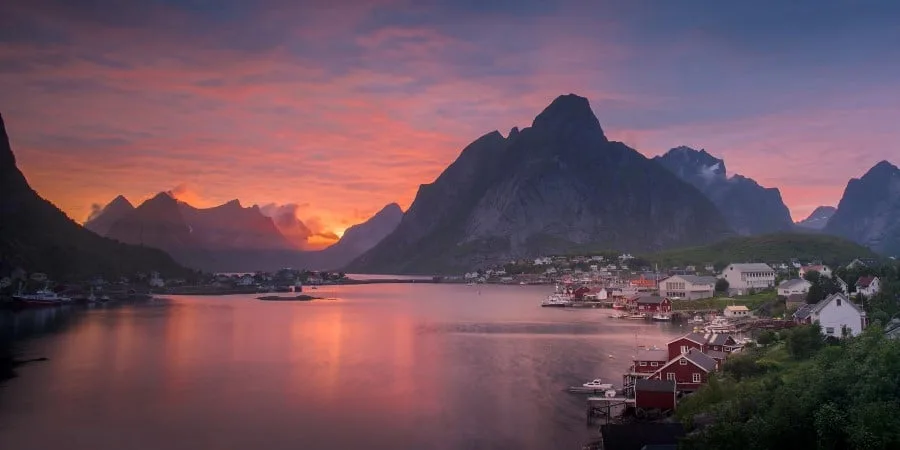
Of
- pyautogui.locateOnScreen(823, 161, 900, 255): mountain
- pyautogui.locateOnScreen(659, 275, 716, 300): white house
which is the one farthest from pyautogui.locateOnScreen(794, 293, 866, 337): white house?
pyautogui.locateOnScreen(823, 161, 900, 255): mountain

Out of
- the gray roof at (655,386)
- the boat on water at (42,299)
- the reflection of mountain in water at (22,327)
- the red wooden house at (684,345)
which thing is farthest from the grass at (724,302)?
the boat on water at (42,299)

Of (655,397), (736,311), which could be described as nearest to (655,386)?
(655,397)

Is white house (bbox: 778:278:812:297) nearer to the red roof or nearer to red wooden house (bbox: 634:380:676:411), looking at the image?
the red roof

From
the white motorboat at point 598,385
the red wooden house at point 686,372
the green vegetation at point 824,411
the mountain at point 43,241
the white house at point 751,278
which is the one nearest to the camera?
the green vegetation at point 824,411

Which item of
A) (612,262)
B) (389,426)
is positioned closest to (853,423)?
(389,426)

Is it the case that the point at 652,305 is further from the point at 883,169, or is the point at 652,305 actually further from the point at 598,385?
the point at 883,169

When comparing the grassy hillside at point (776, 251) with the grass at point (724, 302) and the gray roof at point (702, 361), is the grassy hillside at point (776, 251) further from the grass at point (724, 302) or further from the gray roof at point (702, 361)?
the gray roof at point (702, 361)
